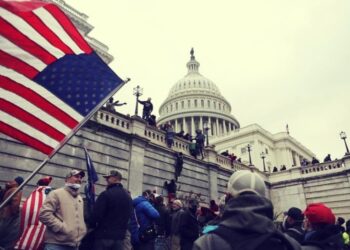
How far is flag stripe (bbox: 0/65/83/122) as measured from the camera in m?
4.62

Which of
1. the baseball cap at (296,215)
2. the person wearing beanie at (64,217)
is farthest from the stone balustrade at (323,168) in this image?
the person wearing beanie at (64,217)

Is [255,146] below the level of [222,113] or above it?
below

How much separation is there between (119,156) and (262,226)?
1553cm

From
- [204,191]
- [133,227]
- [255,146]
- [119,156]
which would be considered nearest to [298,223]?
[133,227]

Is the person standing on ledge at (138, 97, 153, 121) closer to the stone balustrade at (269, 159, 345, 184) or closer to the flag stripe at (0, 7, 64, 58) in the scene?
the flag stripe at (0, 7, 64, 58)

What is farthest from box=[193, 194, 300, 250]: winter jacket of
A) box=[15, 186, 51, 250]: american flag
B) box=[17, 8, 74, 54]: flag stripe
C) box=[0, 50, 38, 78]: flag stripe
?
box=[15, 186, 51, 250]: american flag

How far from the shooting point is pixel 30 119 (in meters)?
4.77

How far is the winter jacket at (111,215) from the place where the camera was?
5.55 metres

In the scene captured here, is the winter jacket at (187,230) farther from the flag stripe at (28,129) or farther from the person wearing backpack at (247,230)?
the person wearing backpack at (247,230)

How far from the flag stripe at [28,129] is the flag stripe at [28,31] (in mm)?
1209

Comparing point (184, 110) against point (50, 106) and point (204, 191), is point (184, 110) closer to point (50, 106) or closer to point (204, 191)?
point (204, 191)

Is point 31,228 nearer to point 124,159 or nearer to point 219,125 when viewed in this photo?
point 124,159

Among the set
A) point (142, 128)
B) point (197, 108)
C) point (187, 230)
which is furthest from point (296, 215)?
point (197, 108)

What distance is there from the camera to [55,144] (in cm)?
485
